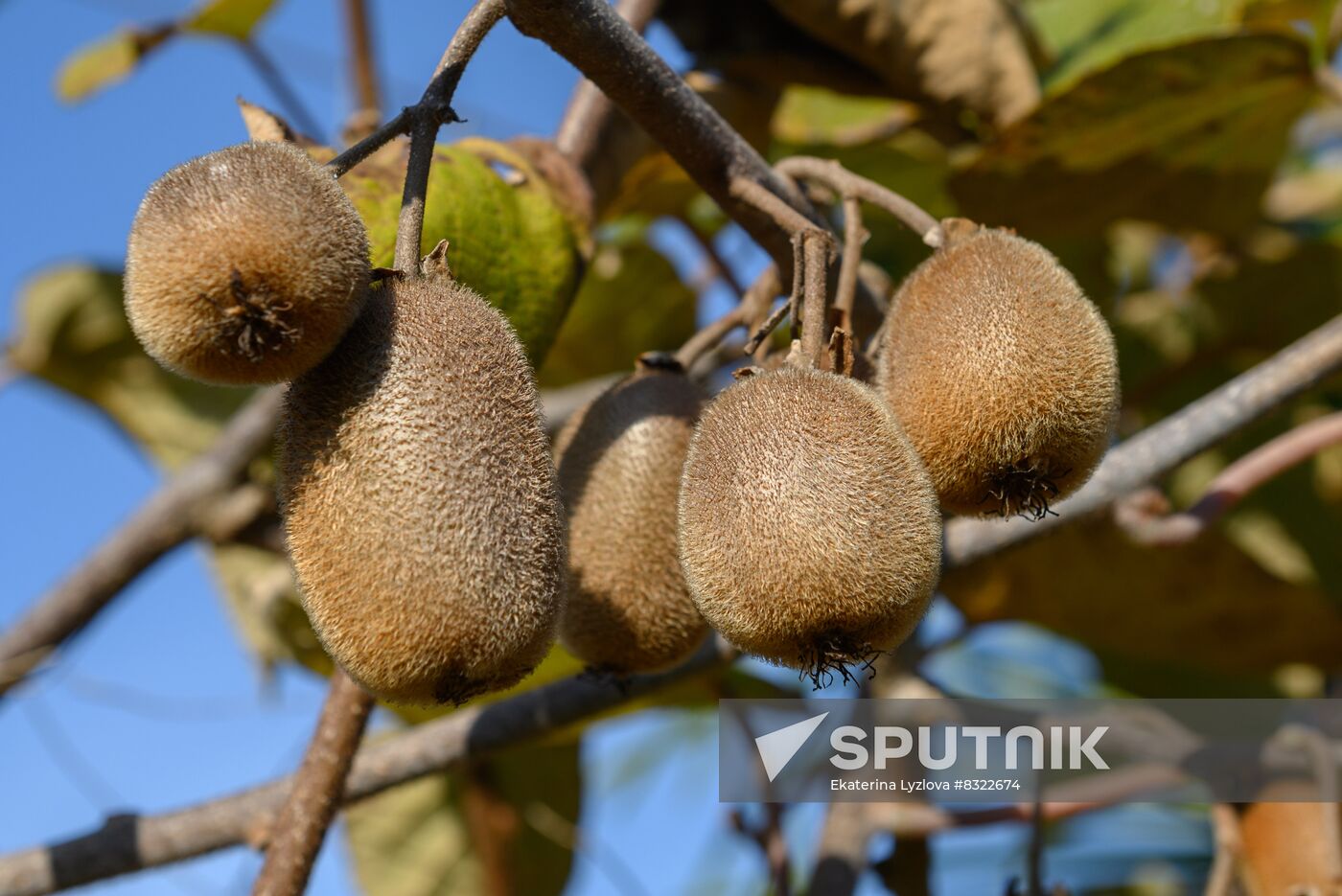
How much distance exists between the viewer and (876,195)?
1.04 m

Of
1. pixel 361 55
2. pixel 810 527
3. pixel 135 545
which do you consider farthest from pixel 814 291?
pixel 361 55

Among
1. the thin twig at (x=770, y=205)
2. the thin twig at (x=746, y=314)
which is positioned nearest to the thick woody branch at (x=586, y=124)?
the thin twig at (x=746, y=314)

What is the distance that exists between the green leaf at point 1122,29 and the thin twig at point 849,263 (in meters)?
0.90

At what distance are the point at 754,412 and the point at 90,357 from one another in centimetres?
213

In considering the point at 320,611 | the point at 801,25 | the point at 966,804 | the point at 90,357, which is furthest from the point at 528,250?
the point at 90,357

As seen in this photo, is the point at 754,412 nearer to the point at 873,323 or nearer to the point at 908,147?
the point at 873,323

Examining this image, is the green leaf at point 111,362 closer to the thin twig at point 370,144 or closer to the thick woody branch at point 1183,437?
the thick woody branch at point 1183,437

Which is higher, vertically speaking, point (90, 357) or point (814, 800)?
point (90, 357)

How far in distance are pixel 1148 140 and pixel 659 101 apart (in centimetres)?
96

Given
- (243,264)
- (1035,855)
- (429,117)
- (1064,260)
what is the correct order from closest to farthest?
(243,264) < (429,117) < (1035,855) < (1064,260)

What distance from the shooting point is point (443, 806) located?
7.13 ft

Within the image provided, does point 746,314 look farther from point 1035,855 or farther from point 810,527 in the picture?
point 1035,855

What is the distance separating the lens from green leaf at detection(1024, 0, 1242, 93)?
6.00 ft

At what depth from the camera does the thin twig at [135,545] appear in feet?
5.49
